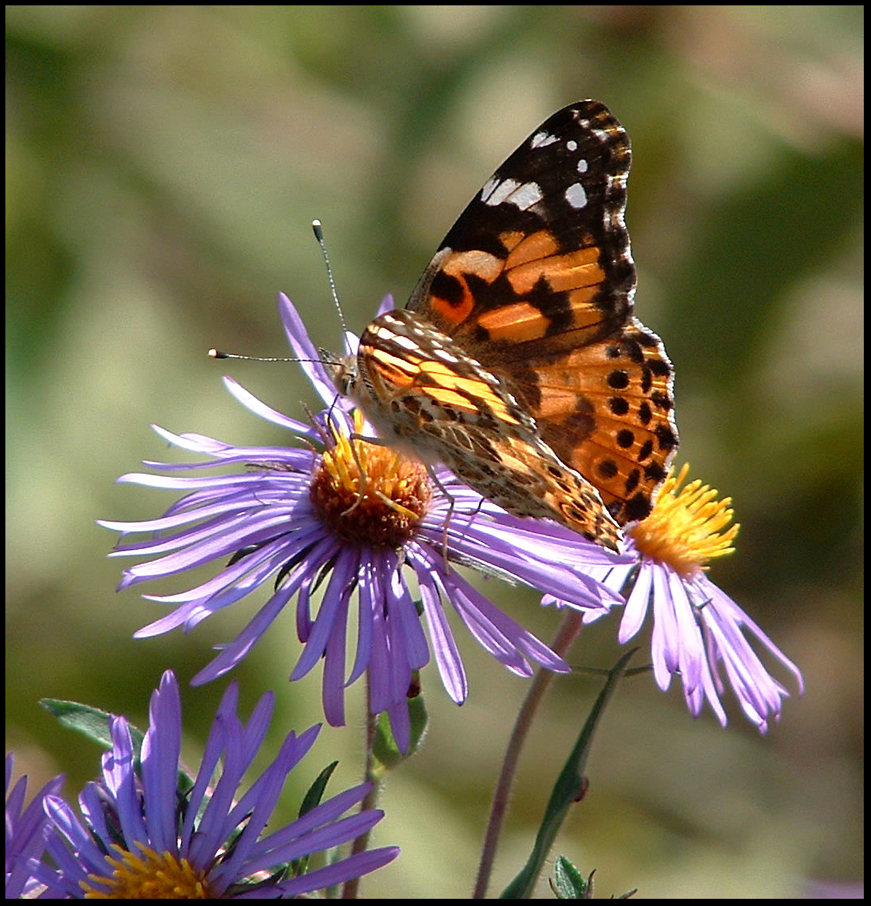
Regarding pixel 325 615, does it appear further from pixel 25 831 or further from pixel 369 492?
pixel 25 831

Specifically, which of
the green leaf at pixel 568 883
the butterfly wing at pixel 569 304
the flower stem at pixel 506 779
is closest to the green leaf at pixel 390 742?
the flower stem at pixel 506 779

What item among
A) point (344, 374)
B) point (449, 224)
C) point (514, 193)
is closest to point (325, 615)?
point (344, 374)

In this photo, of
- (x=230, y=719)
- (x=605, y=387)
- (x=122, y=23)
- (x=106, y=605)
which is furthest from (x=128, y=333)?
(x=230, y=719)

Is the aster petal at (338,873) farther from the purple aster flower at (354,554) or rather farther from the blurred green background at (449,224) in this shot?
the blurred green background at (449,224)

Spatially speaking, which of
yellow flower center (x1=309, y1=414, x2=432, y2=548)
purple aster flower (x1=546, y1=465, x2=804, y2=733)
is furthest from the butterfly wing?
yellow flower center (x1=309, y1=414, x2=432, y2=548)

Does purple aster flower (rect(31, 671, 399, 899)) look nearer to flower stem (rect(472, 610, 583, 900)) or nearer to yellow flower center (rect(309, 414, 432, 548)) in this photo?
flower stem (rect(472, 610, 583, 900))

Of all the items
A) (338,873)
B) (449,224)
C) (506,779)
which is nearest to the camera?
(338,873)

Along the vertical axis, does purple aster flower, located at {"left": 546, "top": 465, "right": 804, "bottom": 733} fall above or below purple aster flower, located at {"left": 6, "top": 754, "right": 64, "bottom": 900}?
above
